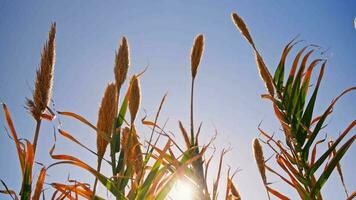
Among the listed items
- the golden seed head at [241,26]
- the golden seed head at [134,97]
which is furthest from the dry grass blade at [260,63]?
the golden seed head at [134,97]

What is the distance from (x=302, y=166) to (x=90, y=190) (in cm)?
109

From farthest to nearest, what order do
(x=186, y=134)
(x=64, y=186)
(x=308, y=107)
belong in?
(x=308, y=107)
(x=186, y=134)
(x=64, y=186)

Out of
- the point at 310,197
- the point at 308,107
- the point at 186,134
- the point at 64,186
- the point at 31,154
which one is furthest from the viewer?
the point at 308,107

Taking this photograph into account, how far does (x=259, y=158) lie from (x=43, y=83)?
4.23 feet

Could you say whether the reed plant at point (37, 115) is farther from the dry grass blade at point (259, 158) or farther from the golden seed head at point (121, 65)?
the dry grass blade at point (259, 158)

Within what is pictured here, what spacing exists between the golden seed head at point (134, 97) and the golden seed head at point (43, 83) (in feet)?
1.25

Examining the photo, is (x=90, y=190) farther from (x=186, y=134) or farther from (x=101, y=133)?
(x=186, y=134)

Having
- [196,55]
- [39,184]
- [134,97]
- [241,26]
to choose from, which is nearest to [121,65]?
[134,97]

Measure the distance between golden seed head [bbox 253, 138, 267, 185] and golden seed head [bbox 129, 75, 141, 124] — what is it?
0.82m

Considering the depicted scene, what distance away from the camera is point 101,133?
1429mm

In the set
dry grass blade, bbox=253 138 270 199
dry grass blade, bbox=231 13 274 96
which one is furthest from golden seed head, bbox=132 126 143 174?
dry grass blade, bbox=231 13 274 96

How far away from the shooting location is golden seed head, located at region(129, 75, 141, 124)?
5.47 ft

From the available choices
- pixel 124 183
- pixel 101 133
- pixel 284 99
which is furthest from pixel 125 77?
pixel 284 99

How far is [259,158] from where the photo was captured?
2051mm
